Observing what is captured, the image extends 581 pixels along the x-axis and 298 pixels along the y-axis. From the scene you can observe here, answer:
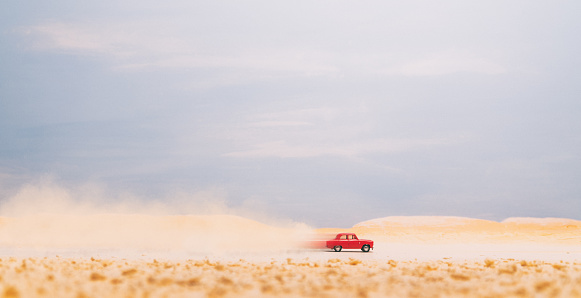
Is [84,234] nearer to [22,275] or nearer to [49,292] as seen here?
[22,275]

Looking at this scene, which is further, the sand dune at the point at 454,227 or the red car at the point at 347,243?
the sand dune at the point at 454,227

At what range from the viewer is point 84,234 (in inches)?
1774

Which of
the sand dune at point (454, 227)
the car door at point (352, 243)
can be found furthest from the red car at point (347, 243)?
the sand dune at point (454, 227)

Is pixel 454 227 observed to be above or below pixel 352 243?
above

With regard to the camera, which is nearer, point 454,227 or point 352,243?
point 352,243

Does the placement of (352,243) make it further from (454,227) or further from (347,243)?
(454,227)

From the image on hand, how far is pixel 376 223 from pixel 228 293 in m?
69.7

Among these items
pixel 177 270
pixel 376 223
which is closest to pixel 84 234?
pixel 177 270

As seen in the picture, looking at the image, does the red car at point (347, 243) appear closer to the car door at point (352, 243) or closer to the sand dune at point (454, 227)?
the car door at point (352, 243)

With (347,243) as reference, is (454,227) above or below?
above

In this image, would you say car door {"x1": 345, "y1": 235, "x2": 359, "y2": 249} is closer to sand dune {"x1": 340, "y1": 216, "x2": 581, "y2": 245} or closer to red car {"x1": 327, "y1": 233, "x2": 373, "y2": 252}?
red car {"x1": 327, "y1": 233, "x2": 373, "y2": 252}

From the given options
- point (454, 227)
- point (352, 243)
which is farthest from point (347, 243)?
point (454, 227)

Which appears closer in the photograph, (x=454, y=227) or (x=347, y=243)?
(x=347, y=243)

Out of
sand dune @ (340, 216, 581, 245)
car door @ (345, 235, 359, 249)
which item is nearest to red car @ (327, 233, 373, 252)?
car door @ (345, 235, 359, 249)
